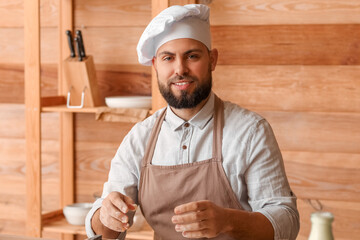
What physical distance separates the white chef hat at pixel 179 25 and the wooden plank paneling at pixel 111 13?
0.85 meters

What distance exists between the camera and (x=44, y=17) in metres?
2.99

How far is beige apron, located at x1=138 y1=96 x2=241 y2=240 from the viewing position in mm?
1868

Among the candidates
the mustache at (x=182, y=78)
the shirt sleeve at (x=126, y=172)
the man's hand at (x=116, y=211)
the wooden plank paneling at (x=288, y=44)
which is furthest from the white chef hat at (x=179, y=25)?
the wooden plank paneling at (x=288, y=44)

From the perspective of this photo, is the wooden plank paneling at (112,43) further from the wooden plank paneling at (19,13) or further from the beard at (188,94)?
the beard at (188,94)

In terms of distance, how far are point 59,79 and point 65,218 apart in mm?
727

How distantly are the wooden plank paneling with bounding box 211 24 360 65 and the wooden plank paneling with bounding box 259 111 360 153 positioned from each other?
248 millimetres

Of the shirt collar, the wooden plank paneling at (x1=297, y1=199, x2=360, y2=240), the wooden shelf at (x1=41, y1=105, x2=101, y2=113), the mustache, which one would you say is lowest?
the wooden plank paneling at (x1=297, y1=199, x2=360, y2=240)

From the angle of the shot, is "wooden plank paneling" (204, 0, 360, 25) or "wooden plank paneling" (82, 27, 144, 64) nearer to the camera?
"wooden plank paneling" (204, 0, 360, 25)

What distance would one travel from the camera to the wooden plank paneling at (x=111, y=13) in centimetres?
282

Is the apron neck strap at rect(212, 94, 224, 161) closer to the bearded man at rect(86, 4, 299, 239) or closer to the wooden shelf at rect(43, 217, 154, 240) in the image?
the bearded man at rect(86, 4, 299, 239)

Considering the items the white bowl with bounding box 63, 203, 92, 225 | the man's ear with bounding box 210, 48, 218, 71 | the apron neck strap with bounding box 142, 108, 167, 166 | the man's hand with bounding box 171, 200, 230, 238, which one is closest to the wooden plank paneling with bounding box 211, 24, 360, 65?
the man's ear with bounding box 210, 48, 218, 71

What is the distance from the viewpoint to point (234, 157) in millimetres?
1883

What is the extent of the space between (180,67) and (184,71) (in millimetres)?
25

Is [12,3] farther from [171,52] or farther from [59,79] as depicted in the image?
[171,52]
